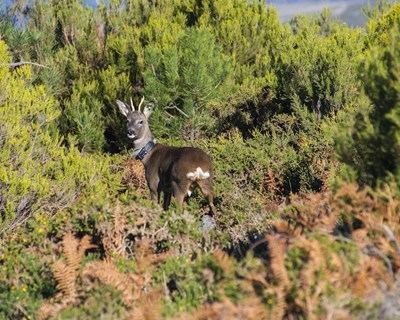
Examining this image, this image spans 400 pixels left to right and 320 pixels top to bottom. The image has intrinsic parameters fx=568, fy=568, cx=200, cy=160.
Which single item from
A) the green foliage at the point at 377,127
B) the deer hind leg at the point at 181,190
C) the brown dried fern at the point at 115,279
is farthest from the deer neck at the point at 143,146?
the brown dried fern at the point at 115,279

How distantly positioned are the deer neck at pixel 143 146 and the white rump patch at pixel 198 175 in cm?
143

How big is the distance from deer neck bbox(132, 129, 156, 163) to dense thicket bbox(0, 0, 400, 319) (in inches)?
26.9

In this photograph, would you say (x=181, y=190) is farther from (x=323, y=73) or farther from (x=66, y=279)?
(x=323, y=73)

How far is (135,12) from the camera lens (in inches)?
801

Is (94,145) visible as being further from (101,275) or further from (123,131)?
(101,275)

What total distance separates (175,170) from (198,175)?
0.42 m

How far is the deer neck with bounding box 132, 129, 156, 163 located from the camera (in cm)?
995

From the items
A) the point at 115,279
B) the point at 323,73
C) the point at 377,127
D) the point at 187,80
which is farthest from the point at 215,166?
the point at 115,279

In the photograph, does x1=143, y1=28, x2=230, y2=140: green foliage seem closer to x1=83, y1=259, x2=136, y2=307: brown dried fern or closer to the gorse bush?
the gorse bush

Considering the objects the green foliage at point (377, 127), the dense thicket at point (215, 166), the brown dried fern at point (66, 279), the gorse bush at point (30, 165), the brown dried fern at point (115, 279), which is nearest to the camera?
the dense thicket at point (215, 166)

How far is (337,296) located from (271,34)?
17.6 m

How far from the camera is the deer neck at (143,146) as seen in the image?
392 inches

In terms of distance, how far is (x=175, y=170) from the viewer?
8.91m

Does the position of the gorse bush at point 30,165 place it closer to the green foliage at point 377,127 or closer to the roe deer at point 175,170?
the roe deer at point 175,170
